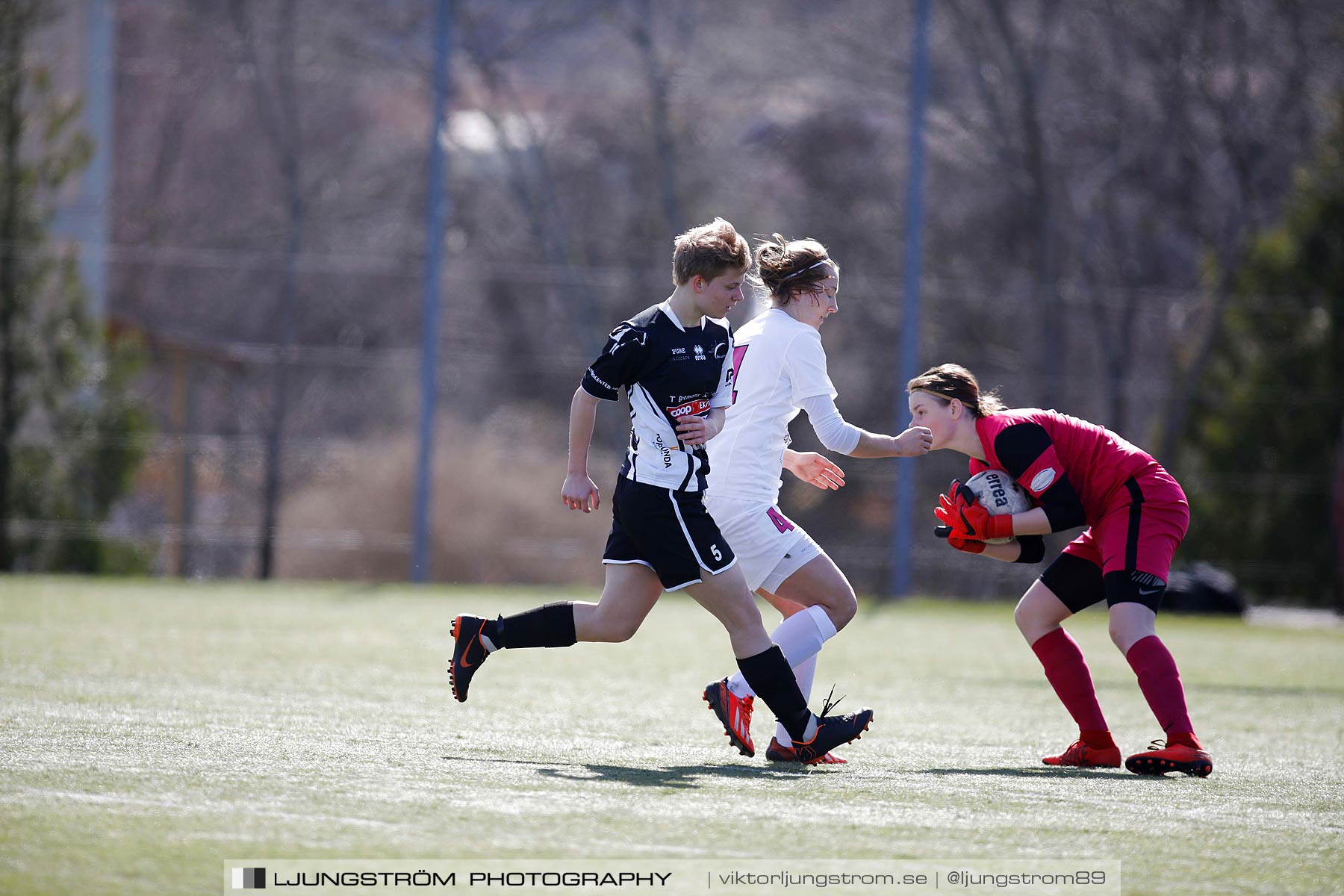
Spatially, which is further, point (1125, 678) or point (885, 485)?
point (885, 485)

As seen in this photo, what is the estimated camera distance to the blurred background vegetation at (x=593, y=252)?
1405 cm

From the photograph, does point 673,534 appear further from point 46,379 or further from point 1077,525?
point 46,379

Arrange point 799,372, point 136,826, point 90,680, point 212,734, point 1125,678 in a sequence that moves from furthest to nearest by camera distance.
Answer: point 1125,678, point 90,680, point 799,372, point 212,734, point 136,826

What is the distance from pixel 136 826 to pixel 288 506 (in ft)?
36.3

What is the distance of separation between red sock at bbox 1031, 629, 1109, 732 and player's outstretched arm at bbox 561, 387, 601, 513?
164 centimetres

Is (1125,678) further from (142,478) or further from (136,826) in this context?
(142,478)

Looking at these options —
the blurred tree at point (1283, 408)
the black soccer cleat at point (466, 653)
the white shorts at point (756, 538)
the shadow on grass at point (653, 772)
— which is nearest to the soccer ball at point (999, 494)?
the white shorts at point (756, 538)

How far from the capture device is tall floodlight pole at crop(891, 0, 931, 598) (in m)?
13.5

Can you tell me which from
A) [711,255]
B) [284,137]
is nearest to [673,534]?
[711,255]

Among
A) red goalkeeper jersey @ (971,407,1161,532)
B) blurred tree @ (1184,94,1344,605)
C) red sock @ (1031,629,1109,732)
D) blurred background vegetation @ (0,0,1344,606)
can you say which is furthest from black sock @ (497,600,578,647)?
blurred tree @ (1184,94,1344,605)

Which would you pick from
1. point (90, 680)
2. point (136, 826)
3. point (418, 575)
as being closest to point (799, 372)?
point (136, 826)

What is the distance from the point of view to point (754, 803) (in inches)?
153

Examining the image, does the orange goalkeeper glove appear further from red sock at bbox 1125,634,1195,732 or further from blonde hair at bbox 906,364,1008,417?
red sock at bbox 1125,634,1195,732

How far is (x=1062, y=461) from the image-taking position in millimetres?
5238
